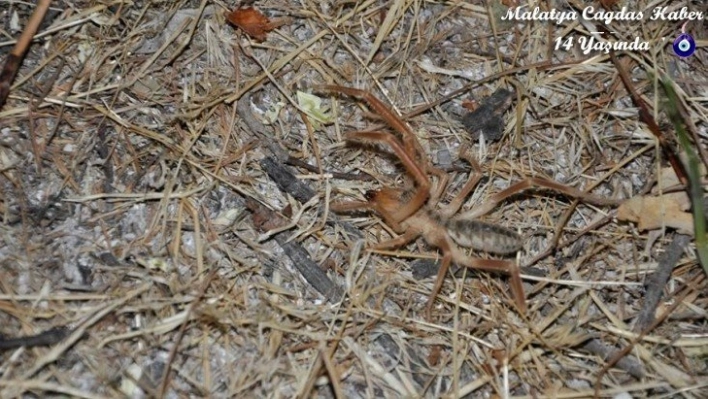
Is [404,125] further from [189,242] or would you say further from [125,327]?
[125,327]

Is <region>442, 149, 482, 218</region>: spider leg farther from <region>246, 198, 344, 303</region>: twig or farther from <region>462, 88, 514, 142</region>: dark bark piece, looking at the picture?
<region>246, 198, 344, 303</region>: twig

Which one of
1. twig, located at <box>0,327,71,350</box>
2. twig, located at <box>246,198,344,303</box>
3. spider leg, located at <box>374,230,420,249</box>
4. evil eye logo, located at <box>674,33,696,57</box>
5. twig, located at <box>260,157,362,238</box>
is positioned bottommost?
twig, located at <box>0,327,71,350</box>

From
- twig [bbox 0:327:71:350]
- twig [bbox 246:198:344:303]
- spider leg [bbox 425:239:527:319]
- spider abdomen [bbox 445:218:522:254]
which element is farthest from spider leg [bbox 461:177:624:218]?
twig [bbox 0:327:71:350]

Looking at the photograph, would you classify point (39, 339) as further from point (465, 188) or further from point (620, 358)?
point (620, 358)

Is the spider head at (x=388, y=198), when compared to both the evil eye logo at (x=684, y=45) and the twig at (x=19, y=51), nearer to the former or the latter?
the evil eye logo at (x=684, y=45)

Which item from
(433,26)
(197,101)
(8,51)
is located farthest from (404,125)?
(8,51)

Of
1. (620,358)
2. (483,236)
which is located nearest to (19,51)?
(483,236)

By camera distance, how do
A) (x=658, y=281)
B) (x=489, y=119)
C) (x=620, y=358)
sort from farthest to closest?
(x=489, y=119) < (x=658, y=281) < (x=620, y=358)
